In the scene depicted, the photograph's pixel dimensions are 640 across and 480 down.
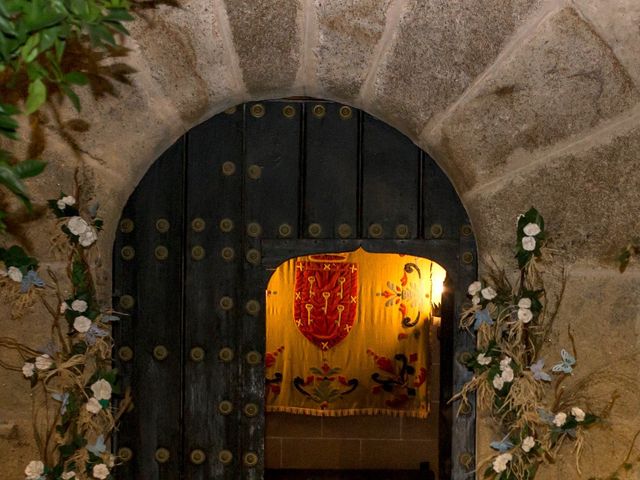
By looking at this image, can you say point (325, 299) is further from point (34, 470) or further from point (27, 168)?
point (27, 168)

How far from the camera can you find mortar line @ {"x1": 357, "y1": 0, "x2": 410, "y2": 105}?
2.24m

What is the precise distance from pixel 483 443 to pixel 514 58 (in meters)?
A: 0.97

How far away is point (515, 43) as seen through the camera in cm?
221

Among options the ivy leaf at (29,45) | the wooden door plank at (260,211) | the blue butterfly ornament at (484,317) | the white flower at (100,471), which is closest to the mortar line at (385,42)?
the wooden door plank at (260,211)

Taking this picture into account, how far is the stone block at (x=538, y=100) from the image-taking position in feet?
7.16

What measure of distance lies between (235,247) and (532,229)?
0.80 m

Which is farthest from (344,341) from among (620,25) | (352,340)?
(620,25)

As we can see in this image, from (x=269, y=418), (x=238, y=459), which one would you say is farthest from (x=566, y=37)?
(x=269, y=418)

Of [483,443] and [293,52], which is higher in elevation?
[293,52]

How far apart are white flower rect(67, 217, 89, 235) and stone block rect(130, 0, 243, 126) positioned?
0.38 meters

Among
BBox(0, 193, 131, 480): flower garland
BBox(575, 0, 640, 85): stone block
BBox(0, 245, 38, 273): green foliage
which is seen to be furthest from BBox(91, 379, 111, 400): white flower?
BBox(575, 0, 640, 85): stone block

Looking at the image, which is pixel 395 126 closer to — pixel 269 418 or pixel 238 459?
pixel 238 459

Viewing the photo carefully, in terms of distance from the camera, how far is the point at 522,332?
90.7 inches

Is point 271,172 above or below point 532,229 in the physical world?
above
